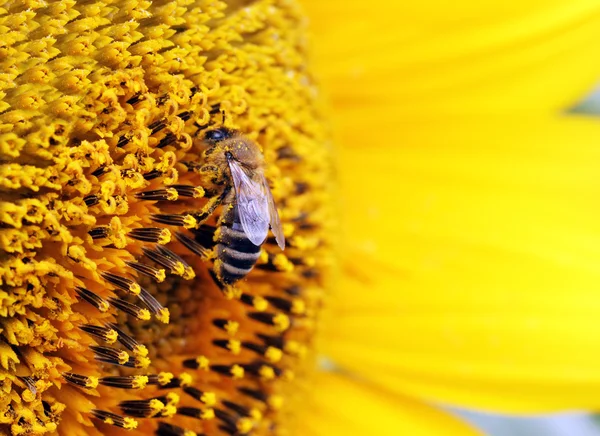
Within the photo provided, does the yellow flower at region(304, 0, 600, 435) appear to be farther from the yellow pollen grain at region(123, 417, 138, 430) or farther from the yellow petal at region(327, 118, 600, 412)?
the yellow pollen grain at region(123, 417, 138, 430)

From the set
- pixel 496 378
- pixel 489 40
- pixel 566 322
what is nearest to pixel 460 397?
pixel 496 378

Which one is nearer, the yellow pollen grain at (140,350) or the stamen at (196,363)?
the yellow pollen grain at (140,350)

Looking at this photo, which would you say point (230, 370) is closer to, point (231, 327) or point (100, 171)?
point (231, 327)

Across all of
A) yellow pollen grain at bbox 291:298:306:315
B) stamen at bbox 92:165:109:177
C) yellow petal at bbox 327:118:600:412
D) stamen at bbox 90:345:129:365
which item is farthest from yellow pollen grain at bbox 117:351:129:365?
yellow petal at bbox 327:118:600:412

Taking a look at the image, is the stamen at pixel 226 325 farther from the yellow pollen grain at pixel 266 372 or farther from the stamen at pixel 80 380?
the stamen at pixel 80 380

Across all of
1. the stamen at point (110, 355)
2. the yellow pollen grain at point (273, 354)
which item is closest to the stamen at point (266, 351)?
the yellow pollen grain at point (273, 354)

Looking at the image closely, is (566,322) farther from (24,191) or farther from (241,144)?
(24,191)

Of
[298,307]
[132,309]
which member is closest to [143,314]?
[132,309]
